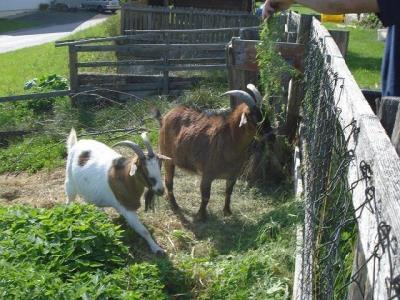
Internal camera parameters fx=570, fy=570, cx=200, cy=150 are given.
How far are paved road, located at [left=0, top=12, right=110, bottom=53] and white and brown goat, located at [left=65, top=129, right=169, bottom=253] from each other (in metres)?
21.3

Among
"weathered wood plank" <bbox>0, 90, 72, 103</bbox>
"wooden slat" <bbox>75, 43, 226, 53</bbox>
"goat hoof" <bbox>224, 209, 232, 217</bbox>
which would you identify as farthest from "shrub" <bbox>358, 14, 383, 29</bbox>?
"goat hoof" <bbox>224, 209, 232, 217</bbox>

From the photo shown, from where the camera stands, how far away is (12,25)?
36219 mm

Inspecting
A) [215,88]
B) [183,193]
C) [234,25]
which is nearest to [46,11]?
[234,25]

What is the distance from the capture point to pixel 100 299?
13.1ft

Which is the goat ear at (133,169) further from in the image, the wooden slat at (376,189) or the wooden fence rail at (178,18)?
the wooden fence rail at (178,18)

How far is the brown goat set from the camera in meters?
6.05

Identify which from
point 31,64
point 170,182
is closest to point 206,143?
point 170,182

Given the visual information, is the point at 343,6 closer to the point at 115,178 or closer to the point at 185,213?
the point at 115,178

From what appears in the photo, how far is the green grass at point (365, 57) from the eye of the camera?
14727mm

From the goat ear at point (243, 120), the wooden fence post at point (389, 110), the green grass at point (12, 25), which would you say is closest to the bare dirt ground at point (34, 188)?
the goat ear at point (243, 120)

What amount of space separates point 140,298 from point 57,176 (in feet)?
A: 14.9

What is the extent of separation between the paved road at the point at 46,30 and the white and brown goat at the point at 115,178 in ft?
69.9

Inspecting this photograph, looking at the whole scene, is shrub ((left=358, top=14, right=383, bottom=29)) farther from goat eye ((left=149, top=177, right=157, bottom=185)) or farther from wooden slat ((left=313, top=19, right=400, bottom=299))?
wooden slat ((left=313, top=19, right=400, bottom=299))

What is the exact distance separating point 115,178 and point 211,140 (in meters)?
1.15
